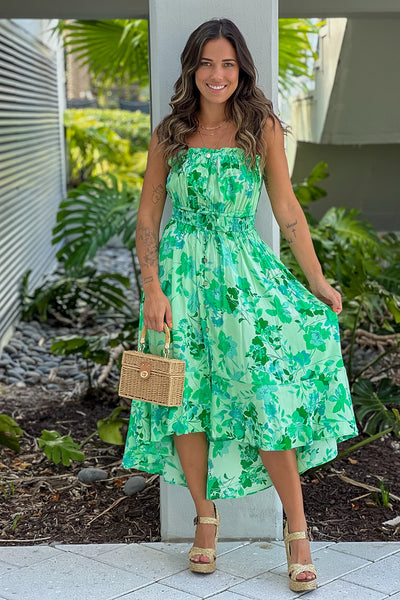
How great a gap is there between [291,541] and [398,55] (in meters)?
3.35

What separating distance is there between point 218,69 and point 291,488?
1344mm

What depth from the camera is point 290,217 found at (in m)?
2.85

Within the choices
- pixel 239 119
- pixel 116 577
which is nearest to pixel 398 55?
pixel 239 119

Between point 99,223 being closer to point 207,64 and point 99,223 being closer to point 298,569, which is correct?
point 207,64

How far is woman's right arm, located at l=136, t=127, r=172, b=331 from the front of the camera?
275cm

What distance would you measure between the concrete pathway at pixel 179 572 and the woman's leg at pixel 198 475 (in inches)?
4.5

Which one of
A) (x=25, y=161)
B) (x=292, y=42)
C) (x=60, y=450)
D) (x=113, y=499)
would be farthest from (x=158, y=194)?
(x=25, y=161)

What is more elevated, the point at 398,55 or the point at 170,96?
the point at 398,55

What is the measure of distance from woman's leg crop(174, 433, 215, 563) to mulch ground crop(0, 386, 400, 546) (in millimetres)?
366

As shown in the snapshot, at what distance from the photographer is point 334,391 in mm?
2830

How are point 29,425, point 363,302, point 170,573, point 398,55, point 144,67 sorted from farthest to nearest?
point 144,67, point 398,55, point 29,425, point 363,302, point 170,573

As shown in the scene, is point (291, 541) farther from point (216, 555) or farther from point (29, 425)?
point (29, 425)

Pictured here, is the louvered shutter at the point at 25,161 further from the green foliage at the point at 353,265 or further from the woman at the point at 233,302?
the woman at the point at 233,302

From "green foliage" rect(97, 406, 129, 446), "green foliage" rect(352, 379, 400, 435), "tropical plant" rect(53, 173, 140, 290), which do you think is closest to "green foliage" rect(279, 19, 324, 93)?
"tropical plant" rect(53, 173, 140, 290)
